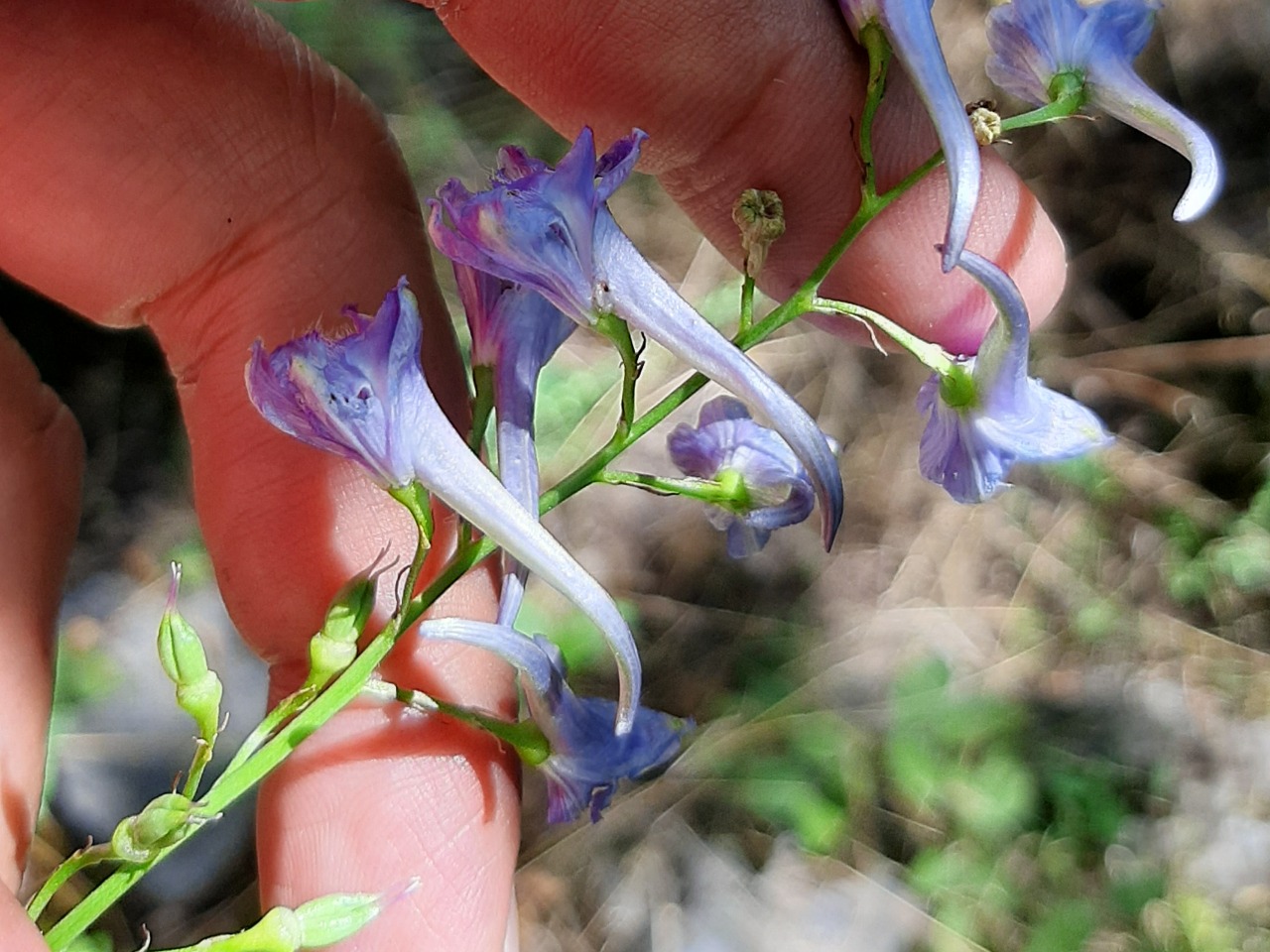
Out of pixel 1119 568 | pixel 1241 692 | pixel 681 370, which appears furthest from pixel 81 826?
pixel 1241 692

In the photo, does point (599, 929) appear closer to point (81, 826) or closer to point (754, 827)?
point (754, 827)

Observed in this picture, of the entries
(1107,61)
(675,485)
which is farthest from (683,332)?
(1107,61)

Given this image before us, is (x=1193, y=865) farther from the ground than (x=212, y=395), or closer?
closer

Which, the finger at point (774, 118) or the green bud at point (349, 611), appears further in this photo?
the finger at point (774, 118)

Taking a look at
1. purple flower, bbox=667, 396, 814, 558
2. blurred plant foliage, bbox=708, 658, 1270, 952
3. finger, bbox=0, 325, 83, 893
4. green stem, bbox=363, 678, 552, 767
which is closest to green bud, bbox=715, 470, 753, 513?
purple flower, bbox=667, 396, 814, 558

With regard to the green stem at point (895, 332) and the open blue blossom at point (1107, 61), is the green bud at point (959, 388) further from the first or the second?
the open blue blossom at point (1107, 61)

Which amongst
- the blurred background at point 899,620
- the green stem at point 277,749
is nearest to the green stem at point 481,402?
the green stem at point 277,749

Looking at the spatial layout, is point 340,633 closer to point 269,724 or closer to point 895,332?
point 269,724
